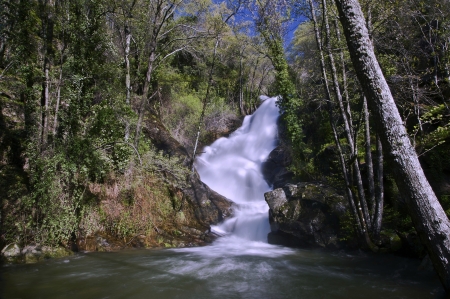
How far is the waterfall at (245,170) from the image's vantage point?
498 inches

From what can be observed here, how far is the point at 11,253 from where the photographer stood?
709 cm

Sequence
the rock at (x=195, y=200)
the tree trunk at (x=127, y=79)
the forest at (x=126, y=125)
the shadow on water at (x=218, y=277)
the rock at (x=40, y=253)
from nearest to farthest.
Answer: the shadow on water at (x=218, y=277) < the rock at (x=40, y=253) < the forest at (x=126, y=125) < the tree trunk at (x=127, y=79) < the rock at (x=195, y=200)

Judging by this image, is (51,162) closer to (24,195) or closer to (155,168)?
(24,195)

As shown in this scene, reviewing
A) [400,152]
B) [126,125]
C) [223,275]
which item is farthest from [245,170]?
[400,152]

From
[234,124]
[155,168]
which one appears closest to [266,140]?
[234,124]

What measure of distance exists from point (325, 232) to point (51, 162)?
8971 mm

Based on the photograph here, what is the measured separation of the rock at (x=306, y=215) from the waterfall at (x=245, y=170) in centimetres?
127

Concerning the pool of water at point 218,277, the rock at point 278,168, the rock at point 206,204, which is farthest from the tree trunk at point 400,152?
the rock at point 278,168

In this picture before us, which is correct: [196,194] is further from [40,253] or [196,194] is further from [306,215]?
[40,253]

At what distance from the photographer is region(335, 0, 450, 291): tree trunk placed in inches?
148

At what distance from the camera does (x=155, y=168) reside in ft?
37.3

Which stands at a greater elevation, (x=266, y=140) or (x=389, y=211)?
(x=266, y=140)

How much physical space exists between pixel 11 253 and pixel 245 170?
12.6m

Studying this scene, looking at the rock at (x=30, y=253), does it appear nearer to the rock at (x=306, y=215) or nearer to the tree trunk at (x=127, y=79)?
the tree trunk at (x=127, y=79)
